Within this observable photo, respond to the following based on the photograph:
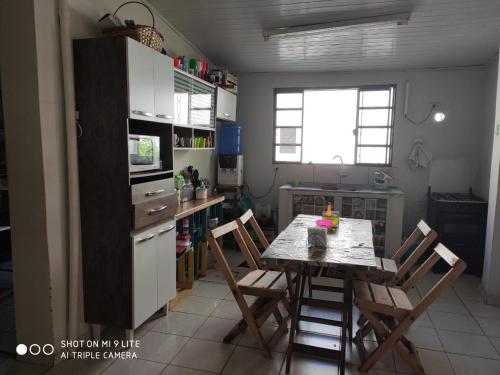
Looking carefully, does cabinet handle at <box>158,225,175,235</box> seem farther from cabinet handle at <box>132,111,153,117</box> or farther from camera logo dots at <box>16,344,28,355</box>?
camera logo dots at <box>16,344,28,355</box>

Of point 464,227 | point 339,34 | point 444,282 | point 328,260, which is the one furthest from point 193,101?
point 464,227

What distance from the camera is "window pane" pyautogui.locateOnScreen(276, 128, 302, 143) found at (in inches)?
195

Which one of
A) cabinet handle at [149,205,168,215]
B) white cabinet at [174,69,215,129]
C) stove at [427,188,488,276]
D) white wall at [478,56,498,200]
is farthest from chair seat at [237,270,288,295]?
white wall at [478,56,498,200]

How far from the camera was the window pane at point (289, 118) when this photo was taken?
194 inches

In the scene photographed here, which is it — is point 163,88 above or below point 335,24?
below

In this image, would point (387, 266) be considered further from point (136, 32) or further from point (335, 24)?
point (136, 32)

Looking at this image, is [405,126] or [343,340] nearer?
[343,340]

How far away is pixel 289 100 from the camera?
194 inches

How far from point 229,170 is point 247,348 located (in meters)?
2.60

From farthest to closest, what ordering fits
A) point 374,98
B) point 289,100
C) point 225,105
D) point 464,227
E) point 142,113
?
point 289,100 < point 374,98 < point 225,105 < point 464,227 < point 142,113

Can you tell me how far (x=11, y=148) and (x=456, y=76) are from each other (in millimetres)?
4738

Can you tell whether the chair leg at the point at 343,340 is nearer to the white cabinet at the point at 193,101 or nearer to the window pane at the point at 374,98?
the white cabinet at the point at 193,101

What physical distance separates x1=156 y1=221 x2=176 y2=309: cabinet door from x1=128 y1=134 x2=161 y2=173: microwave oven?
0.47m

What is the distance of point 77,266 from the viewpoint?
2.20 metres
